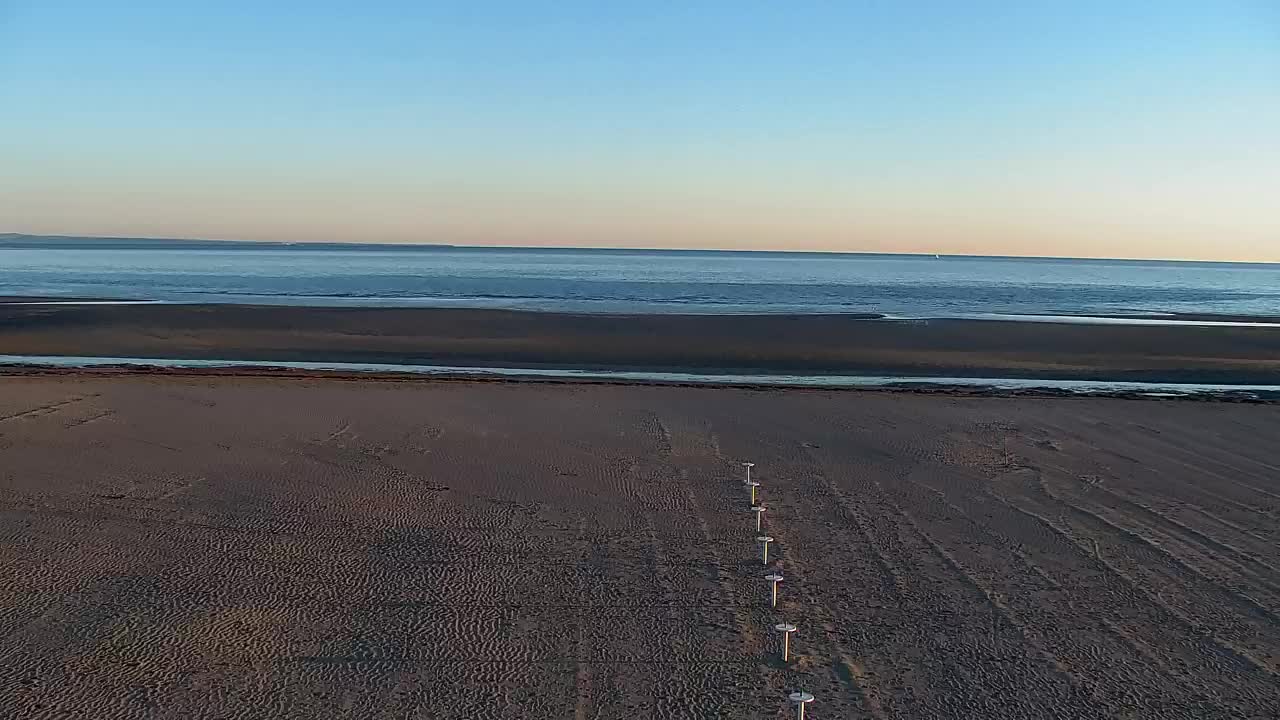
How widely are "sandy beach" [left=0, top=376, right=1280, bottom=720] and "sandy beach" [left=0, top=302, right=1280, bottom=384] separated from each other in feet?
29.2

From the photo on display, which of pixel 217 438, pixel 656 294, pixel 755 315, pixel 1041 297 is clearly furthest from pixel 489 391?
pixel 1041 297

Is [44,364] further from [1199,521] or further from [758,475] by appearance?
[1199,521]

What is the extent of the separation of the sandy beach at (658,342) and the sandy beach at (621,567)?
8.89 metres

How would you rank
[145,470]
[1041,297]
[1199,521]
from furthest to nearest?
[1041,297], [145,470], [1199,521]

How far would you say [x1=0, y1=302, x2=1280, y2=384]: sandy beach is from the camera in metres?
25.6

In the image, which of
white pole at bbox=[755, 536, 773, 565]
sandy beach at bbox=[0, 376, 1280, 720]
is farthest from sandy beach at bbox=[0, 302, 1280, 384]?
white pole at bbox=[755, 536, 773, 565]

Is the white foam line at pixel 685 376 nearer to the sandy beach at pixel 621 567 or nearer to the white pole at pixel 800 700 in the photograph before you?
the sandy beach at pixel 621 567

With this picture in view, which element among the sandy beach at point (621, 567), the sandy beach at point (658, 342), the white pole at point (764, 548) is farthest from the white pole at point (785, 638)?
the sandy beach at point (658, 342)

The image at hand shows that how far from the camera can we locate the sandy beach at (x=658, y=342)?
25.6 meters

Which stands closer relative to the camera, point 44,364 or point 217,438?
point 217,438

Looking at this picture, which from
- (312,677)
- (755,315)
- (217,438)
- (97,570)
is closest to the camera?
(312,677)

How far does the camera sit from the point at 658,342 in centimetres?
3034

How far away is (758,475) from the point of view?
13203 mm

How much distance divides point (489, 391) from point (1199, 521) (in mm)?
12963
